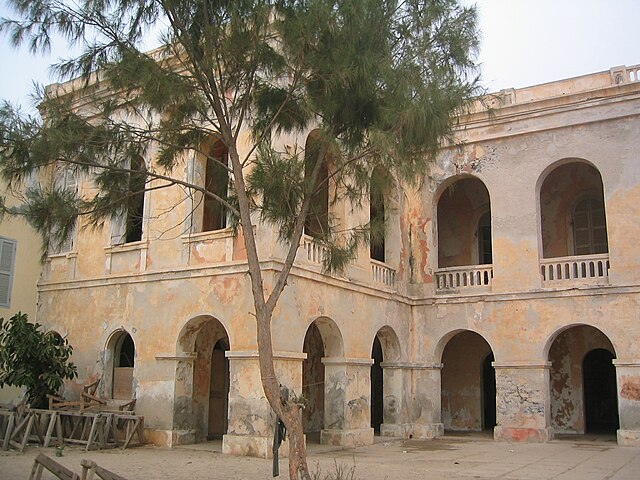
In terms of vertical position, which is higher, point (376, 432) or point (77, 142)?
point (77, 142)

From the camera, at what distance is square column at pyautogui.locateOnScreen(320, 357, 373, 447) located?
14.0m

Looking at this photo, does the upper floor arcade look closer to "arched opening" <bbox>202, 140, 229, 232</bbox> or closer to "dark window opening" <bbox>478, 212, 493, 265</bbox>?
"arched opening" <bbox>202, 140, 229, 232</bbox>

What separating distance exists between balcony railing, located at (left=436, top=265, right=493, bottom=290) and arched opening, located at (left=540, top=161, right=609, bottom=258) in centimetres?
219

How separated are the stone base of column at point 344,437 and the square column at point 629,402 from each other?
5.44m

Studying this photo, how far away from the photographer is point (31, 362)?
13398mm

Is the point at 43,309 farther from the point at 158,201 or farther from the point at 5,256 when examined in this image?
the point at 158,201

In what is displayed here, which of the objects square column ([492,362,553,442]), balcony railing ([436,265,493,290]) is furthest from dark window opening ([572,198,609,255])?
square column ([492,362,553,442])

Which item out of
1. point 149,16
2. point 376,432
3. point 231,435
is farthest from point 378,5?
point 376,432

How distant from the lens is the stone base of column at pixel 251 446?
1185 centimetres

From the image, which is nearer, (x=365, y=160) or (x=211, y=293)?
(x=365, y=160)

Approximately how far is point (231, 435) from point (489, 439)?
7009 millimetres

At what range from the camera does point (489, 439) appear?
16.4 metres

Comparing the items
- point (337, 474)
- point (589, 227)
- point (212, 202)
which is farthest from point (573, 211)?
point (337, 474)

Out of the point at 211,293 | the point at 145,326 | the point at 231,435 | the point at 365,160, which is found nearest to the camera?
the point at 365,160
